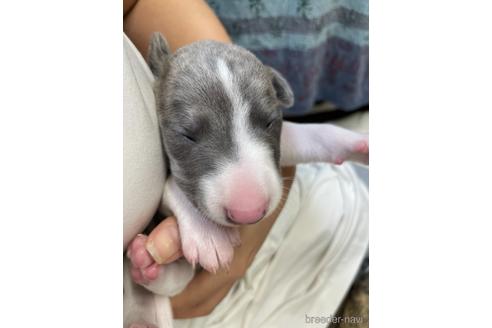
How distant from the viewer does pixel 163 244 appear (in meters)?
0.88

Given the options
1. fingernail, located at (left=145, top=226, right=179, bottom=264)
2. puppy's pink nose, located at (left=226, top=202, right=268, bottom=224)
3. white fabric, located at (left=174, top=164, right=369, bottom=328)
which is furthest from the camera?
white fabric, located at (left=174, top=164, right=369, bottom=328)

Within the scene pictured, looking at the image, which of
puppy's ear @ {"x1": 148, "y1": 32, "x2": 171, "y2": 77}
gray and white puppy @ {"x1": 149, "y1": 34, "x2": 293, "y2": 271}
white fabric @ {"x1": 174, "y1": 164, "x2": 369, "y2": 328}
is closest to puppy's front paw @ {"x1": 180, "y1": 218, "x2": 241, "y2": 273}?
gray and white puppy @ {"x1": 149, "y1": 34, "x2": 293, "y2": 271}

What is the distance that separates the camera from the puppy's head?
0.77 metres

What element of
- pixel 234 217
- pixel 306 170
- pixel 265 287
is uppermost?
pixel 234 217

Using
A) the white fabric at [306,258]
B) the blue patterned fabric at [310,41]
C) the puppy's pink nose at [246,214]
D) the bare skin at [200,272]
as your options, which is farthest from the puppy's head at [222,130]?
the white fabric at [306,258]

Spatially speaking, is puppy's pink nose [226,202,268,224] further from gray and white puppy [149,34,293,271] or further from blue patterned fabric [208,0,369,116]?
blue patterned fabric [208,0,369,116]

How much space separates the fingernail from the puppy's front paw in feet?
0.06

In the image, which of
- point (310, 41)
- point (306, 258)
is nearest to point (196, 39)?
point (310, 41)

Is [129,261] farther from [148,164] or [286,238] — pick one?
[286,238]

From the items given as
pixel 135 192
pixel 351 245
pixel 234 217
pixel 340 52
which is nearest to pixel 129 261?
pixel 135 192

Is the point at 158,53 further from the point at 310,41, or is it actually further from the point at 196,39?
the point at 310,41

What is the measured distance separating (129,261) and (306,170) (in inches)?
24.7
